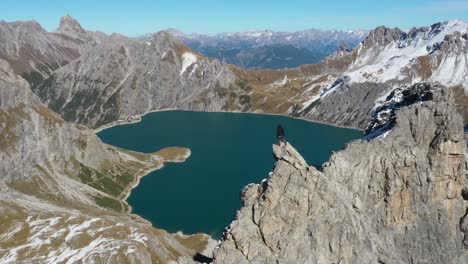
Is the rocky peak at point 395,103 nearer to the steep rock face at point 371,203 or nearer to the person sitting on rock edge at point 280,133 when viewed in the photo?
the steep rock face at point 371,203

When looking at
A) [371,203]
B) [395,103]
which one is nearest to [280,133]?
[371,203]

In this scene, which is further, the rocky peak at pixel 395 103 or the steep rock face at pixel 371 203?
the rocky peak at pixel 395 103

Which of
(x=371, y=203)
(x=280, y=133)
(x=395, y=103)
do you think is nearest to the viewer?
(x=280, y=133)

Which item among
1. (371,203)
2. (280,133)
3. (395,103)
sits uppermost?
(395,103)

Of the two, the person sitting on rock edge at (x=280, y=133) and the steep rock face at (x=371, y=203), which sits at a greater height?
the person sitting on rock edge at (x=280, y=133)

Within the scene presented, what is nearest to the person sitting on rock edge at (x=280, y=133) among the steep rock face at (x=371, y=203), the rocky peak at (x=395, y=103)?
the steep rock face at (x=371, y=203)

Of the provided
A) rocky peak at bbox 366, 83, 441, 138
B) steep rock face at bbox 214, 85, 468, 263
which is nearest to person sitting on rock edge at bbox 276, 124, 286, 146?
steep rock face at bbox 214, 85, 468, 263

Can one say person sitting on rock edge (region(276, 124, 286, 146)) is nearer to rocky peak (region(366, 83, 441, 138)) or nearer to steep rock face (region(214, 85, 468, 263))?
steep rock face (region(214, 85, 468, 263))

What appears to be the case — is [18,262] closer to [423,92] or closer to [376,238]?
[376,238]

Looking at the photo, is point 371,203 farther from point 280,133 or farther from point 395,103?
point 395,103
